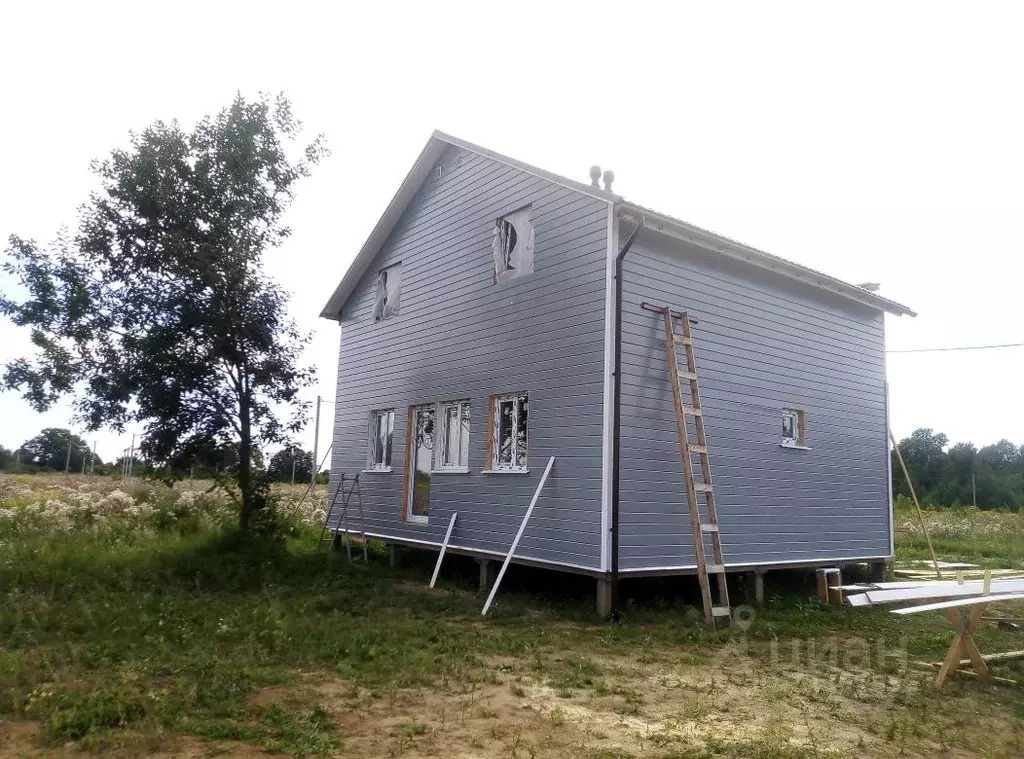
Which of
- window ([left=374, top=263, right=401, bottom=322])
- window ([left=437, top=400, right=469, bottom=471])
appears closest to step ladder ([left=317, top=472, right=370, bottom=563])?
window ([left=437, top=400, right=469, bottom=471])

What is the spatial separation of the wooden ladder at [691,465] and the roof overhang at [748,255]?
1078mm

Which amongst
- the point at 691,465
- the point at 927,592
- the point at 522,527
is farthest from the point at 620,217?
the point at 927,592

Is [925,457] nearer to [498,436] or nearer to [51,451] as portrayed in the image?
[498,436]

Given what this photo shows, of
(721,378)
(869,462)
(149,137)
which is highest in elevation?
(149,137)

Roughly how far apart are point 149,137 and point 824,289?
11723mm

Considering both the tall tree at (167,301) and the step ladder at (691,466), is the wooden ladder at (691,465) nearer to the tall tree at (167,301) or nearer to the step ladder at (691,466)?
the step ladder at (691,466)

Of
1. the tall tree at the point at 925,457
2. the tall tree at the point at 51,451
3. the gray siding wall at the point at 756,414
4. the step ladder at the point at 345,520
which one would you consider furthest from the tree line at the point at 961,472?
the tall tree at the point at 51,451

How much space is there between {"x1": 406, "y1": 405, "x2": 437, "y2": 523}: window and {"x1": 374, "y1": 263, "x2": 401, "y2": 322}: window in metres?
2.29

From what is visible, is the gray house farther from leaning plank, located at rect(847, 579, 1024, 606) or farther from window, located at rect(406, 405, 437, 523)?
leaning plank, located at rect(847, 579, 1024, 606)

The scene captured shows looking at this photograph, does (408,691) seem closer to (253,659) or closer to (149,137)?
(253,659)

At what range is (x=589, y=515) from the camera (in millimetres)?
9953

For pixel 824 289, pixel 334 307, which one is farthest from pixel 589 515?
pixel 334 307

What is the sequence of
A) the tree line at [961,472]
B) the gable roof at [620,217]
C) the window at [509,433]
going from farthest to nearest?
the tree line at [961,472] → the window at [509,433] → the gable roof at [620,217]

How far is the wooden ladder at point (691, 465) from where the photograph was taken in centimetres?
955
